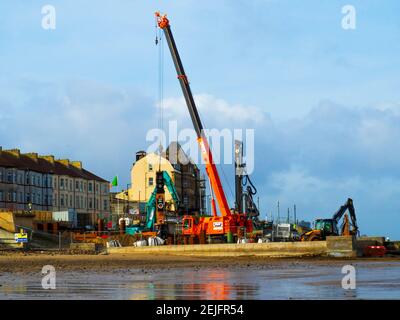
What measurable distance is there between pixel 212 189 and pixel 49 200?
62466 millimetres

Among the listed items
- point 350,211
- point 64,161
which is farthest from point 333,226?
point 64,161

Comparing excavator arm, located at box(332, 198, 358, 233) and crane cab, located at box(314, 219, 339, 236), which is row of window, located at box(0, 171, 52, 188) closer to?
excavator arm, located at box(332, 198, 358, 233)

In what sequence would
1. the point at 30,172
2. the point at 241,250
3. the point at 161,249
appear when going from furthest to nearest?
the point at 30,172
the point at 161,249
the point at 241,250

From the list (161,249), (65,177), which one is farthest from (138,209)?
(161,249)

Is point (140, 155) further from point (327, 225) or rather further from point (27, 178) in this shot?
point (327, 225)

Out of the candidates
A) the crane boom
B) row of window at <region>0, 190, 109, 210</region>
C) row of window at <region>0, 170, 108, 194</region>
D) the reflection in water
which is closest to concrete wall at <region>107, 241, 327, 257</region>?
the crane boom

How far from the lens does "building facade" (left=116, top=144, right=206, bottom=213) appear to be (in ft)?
455

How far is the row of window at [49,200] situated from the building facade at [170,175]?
643cm

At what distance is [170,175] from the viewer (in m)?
138

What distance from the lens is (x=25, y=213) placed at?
9719 centimetres

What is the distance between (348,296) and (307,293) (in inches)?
49.8

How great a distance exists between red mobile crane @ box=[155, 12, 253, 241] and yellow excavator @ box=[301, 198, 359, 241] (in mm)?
6968
